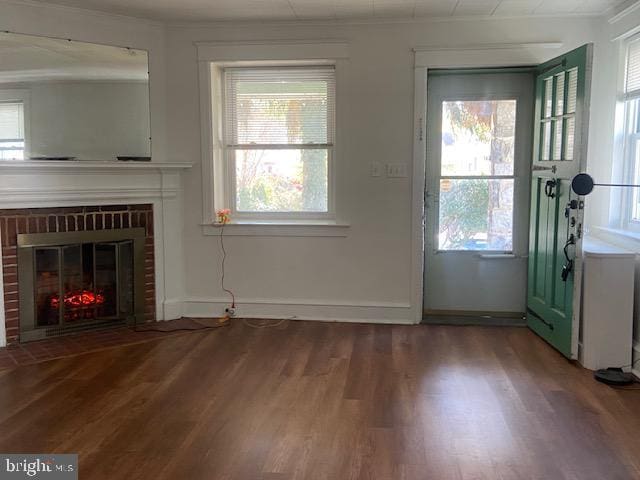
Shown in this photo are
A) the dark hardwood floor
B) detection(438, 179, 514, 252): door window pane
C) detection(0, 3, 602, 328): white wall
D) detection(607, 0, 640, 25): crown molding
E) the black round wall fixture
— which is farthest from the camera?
detection(438, 179, 514, 252): door window pane

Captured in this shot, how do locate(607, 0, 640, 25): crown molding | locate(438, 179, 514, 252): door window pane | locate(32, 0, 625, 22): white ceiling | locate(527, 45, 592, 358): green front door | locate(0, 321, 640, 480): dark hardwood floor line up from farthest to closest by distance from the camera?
locate(438, 179, 514, 252): door window pane
locate(32, 0, 625, 22): white ceiling
locate(607, 0, 640, 25): crown molding
locate(527, 45, 592, 358): green front door
locate(0, 321, 640, 480): dark hardwood floor

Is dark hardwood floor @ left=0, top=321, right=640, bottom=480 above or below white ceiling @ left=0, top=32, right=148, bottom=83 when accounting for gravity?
below

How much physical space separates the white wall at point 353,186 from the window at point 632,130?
0.48 meters

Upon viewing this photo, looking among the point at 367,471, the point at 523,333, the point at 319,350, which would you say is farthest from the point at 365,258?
the point at 367,471

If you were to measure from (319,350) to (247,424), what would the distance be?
1.20 m

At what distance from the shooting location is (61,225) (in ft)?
13.9

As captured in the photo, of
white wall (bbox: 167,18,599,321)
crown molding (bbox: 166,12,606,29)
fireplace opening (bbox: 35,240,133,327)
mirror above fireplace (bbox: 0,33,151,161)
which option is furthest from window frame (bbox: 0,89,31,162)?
crown molding (bbox: 166,12,606,29)

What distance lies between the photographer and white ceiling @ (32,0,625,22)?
3934 millimetres

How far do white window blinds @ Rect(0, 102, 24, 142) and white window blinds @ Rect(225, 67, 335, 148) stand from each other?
1495 mm

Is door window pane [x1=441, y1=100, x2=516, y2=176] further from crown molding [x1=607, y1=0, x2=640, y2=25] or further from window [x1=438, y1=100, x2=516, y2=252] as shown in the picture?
crown molding [x1=607, y1=0, x2=640, y2=25]

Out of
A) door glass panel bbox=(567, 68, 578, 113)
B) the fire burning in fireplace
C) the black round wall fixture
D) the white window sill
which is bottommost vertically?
the fire burning in fireplace

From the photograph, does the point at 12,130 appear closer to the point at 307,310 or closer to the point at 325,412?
the point at 307,310

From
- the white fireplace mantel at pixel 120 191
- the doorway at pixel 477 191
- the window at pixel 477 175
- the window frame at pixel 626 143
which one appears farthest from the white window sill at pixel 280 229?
the window frame at pixel 626 143

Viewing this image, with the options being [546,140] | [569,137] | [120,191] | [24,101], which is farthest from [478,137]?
[24,101]
